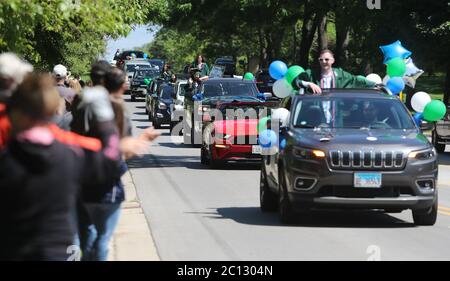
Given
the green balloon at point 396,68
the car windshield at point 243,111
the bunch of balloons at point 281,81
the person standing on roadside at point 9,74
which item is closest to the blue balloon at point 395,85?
the green balloon at point 396,68

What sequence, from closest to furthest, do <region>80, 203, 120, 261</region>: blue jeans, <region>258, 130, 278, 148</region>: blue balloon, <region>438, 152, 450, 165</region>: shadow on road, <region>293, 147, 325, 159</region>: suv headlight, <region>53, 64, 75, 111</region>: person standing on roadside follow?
1. <region>80, 203, 120, 261</region>: blue jeans
2. <region>293, 147, 325, 159</region>: suv headlight
3. <region>53, 64, 75, 111</region>: person standing on roadside
4. <region>258, 130, 278, 148</region>: blue balloon
5. <region>438, 152, 450, 165</region>: shadow on road

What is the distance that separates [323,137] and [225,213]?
2252 mm

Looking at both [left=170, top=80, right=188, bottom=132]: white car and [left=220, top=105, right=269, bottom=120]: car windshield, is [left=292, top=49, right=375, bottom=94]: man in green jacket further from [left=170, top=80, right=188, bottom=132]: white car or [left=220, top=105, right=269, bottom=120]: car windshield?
[left=170, top=80, right=188, bottom=132]: white car

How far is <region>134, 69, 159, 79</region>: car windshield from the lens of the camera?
193ft

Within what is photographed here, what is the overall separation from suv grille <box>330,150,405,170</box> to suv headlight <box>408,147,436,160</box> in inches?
9.5

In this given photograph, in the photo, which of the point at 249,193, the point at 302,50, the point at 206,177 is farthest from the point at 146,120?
the point at 249,193

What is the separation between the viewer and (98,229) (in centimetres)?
757

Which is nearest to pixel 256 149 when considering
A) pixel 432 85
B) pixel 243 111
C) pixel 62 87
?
pixel 243 111

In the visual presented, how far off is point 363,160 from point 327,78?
2678mm

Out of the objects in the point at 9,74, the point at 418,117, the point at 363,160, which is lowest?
the point at 363,160

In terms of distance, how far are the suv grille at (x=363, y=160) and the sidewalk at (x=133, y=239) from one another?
7.66 ft

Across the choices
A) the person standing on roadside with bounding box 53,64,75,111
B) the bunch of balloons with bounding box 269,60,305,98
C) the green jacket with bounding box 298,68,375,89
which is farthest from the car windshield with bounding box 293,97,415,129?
the person standing on roadside with bounding box 53,64,75,111

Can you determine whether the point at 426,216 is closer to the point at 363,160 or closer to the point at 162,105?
the point at 363,160

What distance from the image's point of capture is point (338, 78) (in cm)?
1472
